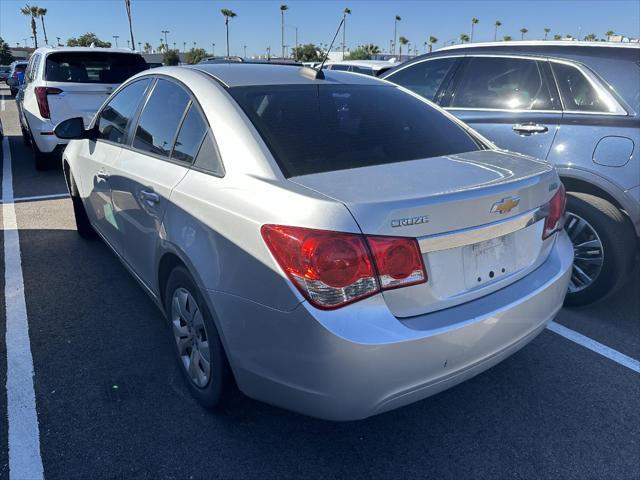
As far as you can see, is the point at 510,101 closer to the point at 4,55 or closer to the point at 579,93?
the point at 579,93

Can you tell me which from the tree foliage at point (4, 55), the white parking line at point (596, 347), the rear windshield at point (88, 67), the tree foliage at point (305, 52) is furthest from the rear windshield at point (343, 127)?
the tree foliage at point (4, 55)

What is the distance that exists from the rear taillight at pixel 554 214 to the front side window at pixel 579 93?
53.1 inches

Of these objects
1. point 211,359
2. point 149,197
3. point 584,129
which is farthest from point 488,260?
point 584,129

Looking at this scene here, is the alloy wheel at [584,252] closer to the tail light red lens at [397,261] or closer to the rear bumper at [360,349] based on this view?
the rear bumper at [360,349]

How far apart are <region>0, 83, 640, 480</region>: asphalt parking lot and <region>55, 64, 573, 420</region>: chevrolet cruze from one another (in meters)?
0.26

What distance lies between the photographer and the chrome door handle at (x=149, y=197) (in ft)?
8.74

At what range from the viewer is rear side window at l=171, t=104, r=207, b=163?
98.7 inches

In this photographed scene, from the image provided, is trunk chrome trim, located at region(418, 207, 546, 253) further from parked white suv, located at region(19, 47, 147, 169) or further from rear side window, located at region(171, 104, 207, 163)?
parked white suv, located at region(19, 47, 147, 169)

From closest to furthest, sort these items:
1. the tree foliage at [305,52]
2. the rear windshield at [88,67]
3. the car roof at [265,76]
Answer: the car roof at [265,76] < the rear windshield at [88,67] < the tree foliage at [305,52]

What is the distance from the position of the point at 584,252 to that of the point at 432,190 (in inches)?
90.5

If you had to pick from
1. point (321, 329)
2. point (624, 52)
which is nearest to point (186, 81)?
point (321, 329)

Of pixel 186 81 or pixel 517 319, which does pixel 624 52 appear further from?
pixel 186 81

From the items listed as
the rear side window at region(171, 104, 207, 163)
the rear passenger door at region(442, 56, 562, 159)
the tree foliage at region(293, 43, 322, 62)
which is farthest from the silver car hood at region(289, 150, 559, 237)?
the tree foliage at region(293, 43, 322, 62)

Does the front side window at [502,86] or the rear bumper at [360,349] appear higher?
the front side window at [502,86]
